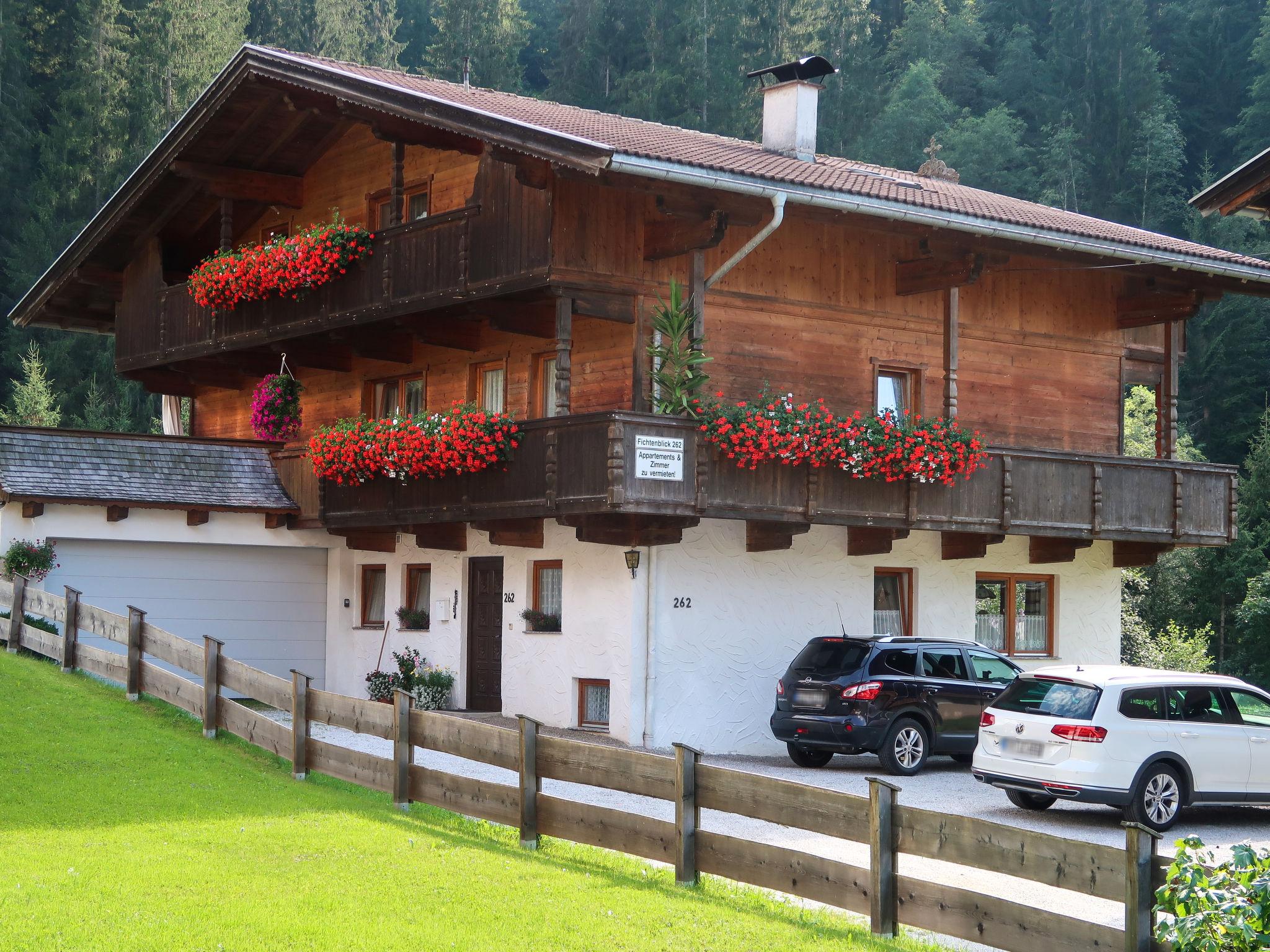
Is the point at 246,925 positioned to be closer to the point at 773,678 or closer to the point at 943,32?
the point at 773,678

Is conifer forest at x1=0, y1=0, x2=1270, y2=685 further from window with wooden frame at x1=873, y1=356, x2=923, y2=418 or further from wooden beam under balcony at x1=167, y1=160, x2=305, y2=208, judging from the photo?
window with wooden frame at x1=873, y1=356, x2=923, y2=418

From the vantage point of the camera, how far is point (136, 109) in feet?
174

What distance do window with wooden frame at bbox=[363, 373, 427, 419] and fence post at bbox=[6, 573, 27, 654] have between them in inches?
246

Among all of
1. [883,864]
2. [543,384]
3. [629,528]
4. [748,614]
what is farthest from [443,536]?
[883,864]

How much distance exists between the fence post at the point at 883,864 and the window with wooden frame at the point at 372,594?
16.8 meters

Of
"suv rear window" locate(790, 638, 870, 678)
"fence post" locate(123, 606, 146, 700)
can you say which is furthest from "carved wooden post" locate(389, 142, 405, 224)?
"suv rear window" locate(790, 638, 870, 678)

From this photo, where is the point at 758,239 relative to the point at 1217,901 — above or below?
above

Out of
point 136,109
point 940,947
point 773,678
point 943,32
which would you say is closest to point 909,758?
point 773,678

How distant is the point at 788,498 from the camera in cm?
1978

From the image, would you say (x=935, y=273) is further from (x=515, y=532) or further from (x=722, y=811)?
(x=722, y=811)

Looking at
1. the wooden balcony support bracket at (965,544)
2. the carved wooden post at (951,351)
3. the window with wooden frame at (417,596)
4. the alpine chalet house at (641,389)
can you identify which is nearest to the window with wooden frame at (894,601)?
the alpine chalet house at (641,389)

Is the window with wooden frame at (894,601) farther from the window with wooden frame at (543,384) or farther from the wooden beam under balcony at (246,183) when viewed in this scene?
the wooden beam under balcony at (246,183)

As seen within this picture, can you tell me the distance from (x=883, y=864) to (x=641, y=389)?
37.1ft

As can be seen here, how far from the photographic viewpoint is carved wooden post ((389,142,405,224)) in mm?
22609
